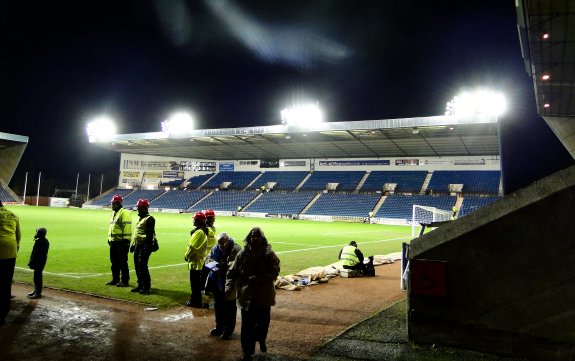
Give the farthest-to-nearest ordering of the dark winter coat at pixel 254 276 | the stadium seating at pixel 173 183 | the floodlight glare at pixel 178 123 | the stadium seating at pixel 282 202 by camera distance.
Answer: the stadium seating at pixel 173 183
the floodlight glare at pixel 178 123
the stadium seating at pixel 282 202
the dark winter coat at pixel 254 276

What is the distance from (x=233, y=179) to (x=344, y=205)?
19.8 m

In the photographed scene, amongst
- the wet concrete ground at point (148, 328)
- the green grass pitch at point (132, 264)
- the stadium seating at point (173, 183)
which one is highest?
the stadium seating at point (173, 183)

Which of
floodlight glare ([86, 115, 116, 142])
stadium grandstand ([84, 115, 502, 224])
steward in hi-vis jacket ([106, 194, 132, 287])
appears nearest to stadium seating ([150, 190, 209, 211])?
stadium grandstand ([84, 115, 502, 224])

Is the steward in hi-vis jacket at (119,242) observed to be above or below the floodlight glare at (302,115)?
below

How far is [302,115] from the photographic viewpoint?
41969 millimetres

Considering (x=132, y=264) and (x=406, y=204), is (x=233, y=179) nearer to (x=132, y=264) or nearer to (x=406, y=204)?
(x=406, y=204)

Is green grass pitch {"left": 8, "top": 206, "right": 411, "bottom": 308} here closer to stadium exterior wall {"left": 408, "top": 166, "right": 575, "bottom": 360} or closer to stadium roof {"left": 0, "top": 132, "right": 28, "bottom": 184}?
stadium exterior wall {"left": 408, "top": 166, "right": 575, "bottom": 360}

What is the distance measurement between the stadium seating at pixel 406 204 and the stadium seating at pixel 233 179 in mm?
21168

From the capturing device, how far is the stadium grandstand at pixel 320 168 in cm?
4078

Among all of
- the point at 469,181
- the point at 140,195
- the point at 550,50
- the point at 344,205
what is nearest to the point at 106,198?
the point at 140,195

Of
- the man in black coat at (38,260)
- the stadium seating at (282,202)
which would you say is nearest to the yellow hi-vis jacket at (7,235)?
the man in black coat at (38,260)

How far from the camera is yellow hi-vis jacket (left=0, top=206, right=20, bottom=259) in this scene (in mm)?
5973

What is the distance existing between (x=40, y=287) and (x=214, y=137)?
39.5 metres

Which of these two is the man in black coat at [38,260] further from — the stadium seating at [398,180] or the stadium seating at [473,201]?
the stadium seating at [398,180]
